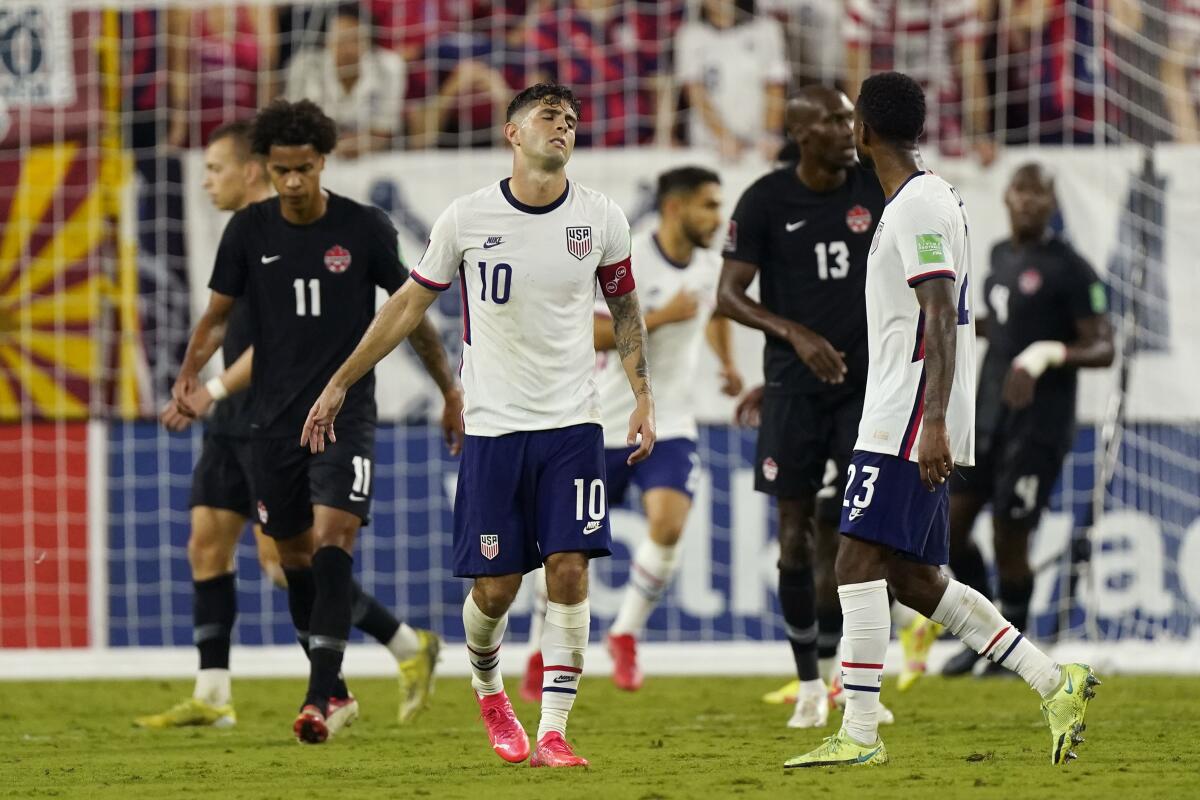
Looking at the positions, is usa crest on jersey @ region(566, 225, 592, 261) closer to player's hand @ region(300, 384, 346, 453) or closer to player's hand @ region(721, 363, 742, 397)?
player's hand @ region(300, 384, 346, 453)

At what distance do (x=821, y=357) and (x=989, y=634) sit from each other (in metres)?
1.48

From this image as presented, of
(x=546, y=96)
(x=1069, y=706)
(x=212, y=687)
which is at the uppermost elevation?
(x=546, y=96)

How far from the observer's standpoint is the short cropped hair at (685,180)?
8.84 metres

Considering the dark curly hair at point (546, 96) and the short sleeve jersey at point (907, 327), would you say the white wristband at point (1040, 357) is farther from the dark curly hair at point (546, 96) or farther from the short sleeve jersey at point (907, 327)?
the dark curly hair at point (546, 96)

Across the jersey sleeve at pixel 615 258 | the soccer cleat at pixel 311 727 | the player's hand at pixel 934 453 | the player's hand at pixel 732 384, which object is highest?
the jersey sleeve at pixel 615 258

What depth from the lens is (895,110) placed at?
545 centimetres

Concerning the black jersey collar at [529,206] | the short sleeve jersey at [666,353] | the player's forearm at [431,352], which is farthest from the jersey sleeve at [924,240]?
the short sleeve jersey at [666,353]

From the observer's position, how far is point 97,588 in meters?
11.0

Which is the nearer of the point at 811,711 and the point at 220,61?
the point at 811,711

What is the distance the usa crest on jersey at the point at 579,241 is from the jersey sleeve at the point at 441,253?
0.35 meters

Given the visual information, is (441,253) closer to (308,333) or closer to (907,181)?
(308,333)

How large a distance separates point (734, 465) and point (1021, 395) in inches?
88.4

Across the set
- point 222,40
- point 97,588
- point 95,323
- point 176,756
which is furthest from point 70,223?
point 176,756

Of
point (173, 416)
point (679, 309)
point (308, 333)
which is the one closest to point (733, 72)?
point (679, 309)
